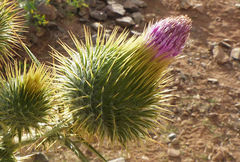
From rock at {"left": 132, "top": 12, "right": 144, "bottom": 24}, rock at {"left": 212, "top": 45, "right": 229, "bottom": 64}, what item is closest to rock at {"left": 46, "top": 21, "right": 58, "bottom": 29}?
rock at {"left": 132, "top": 12, "right": 144, "bottom": 24}

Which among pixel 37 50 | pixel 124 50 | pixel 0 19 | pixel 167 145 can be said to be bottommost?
pixel 167 145

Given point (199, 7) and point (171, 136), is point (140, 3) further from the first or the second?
point (171, 136)

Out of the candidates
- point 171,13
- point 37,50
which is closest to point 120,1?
point 171,13

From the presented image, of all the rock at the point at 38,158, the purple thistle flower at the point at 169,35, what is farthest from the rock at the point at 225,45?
the rock at the point at 38,158

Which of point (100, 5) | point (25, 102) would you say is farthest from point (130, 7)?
point (25, 102)

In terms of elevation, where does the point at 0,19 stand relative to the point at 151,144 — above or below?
above

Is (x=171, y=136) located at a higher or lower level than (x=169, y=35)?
lower

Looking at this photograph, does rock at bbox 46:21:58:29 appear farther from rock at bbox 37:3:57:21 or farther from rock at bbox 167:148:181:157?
rock at bbox 167:148:181:157

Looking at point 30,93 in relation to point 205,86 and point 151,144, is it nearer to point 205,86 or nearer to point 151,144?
point 151,144
